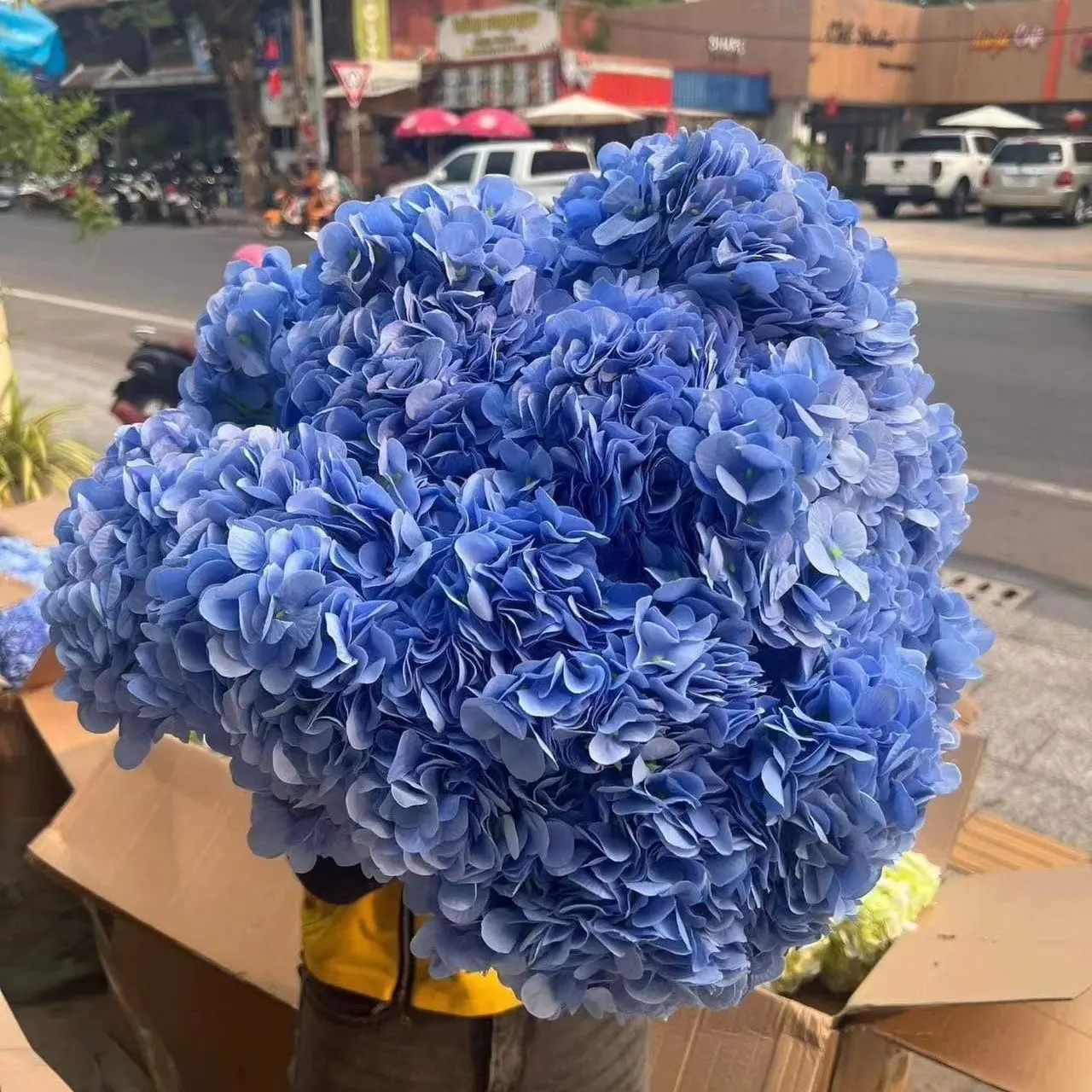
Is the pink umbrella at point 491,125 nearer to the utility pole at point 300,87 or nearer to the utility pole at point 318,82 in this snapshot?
the utility pole at point 318,82

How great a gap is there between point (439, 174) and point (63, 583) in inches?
585

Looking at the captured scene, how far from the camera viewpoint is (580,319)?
1.00 m

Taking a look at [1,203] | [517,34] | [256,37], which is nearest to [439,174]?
[517,34]

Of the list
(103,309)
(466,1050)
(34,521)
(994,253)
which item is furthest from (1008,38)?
(466,1050)

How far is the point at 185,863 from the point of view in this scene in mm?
1765

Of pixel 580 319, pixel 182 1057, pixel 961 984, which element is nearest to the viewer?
pixel 580 319

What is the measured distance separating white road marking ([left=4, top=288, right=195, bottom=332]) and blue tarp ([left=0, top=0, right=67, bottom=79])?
4654 mm

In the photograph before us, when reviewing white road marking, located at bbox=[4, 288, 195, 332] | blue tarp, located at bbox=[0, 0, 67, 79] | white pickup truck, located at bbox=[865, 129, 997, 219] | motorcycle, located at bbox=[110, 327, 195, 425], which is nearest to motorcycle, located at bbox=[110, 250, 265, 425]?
motorcycle, located at bbox=[110, 327, 195, 425]

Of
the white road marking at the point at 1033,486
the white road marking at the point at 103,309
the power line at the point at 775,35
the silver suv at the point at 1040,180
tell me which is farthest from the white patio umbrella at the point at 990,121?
the white road marking at the point at 1033,486

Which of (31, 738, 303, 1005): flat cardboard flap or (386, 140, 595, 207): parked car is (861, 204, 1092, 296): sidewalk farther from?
(31, 738, 303, 1005): flat cardboard flap

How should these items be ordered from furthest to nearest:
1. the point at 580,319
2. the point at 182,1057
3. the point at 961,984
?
the point at 182,1057 → the point at 961,984 → the point at 580,319

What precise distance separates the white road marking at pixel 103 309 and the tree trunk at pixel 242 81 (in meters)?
10.4

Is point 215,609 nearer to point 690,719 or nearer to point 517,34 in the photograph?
point 690,719

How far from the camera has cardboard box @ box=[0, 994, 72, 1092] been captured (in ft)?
3.25
